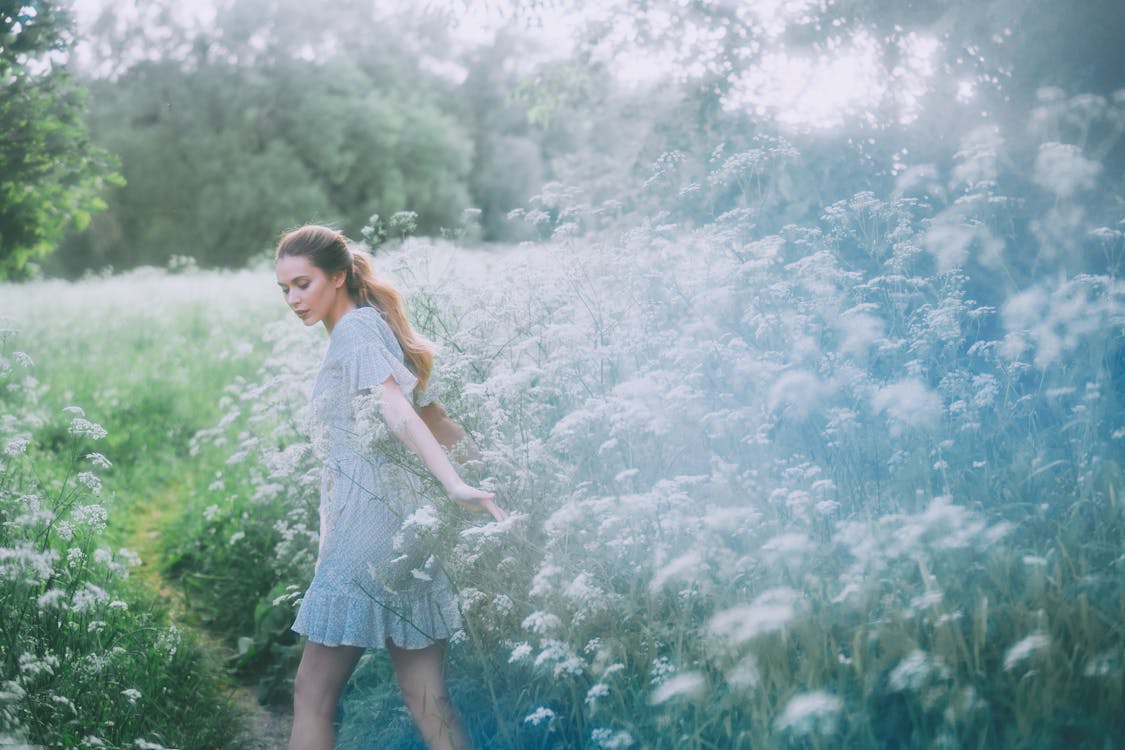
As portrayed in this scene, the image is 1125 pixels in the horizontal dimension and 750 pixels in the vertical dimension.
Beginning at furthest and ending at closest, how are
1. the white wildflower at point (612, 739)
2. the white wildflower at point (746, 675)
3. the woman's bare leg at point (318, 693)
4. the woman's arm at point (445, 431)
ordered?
the woman's arm at point (445, 431) → the woman's bare leg at point (318, 693) → the white wildflower at point (612, 739) → the white wildflower at point (746, 675)

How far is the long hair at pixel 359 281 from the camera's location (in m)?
3.54

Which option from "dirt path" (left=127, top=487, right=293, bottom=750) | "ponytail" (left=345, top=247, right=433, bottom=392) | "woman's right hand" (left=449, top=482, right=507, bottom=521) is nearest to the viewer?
"woman's right hand" (left=449, top=482, right=507, bottom=521)

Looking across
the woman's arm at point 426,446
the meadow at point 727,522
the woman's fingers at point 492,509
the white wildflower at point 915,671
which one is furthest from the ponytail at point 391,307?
the white wildflower at point 915,671

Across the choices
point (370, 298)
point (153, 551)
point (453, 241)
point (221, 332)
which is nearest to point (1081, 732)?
point (370, 298)

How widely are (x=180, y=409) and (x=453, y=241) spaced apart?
4358 mm

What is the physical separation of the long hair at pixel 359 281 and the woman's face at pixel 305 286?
0.03m

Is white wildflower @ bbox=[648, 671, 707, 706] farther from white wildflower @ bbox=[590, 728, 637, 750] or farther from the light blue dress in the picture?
the light blue dress

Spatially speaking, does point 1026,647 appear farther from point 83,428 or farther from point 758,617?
point 83,428

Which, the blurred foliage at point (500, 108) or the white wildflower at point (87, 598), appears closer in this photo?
the white wildflower at point (87, 598)

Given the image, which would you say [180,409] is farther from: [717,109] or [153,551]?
[717,109]

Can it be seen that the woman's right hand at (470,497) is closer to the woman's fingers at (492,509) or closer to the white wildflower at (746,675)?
A: the woman's fingers at (492,509)

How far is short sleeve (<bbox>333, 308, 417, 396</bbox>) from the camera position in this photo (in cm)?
324

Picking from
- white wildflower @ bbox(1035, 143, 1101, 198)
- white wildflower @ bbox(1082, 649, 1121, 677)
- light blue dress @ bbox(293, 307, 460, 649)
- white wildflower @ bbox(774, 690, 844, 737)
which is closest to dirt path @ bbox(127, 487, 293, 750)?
light blue dress @ bbox(293, 307, 460, 649)

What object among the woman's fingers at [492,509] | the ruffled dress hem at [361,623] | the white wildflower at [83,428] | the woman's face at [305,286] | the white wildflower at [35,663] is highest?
the woman's face at [305,286]
